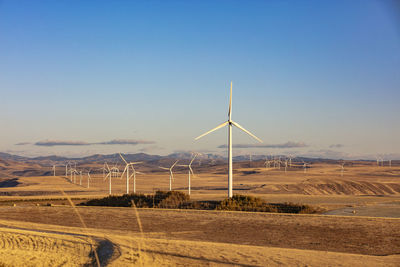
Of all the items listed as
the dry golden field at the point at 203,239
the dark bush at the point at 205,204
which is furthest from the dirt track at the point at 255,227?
the dark bush at the point at 205,204

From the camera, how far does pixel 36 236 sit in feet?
74.4

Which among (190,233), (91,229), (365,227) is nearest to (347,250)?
(365,227)

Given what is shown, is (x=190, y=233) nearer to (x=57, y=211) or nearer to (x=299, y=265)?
(x=299, y=265)

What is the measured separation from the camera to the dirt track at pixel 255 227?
20.9 metres

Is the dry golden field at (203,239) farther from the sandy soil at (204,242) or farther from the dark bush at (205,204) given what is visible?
the dark bush at (205,204)

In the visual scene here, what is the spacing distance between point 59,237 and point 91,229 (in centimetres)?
457

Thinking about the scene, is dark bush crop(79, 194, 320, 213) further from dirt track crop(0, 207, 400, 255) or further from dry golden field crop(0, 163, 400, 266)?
dirt track crop(0, 207, 400, 255)

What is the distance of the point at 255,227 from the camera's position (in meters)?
26.6

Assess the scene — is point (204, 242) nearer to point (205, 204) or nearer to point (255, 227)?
point (255, 227)

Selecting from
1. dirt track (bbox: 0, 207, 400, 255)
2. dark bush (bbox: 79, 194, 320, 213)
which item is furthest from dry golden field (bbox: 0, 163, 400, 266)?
dark bush (bbox: 79, 194, 320, 213)

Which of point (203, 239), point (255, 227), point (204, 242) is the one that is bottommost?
point (255, 227)

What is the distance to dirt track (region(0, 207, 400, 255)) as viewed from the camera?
20859 mm

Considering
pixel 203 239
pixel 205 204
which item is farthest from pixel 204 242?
pixel 205 204

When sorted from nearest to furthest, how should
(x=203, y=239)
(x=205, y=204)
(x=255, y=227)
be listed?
(x=203, y=239) < (x=255, y=227) < (x=205, y=204)
